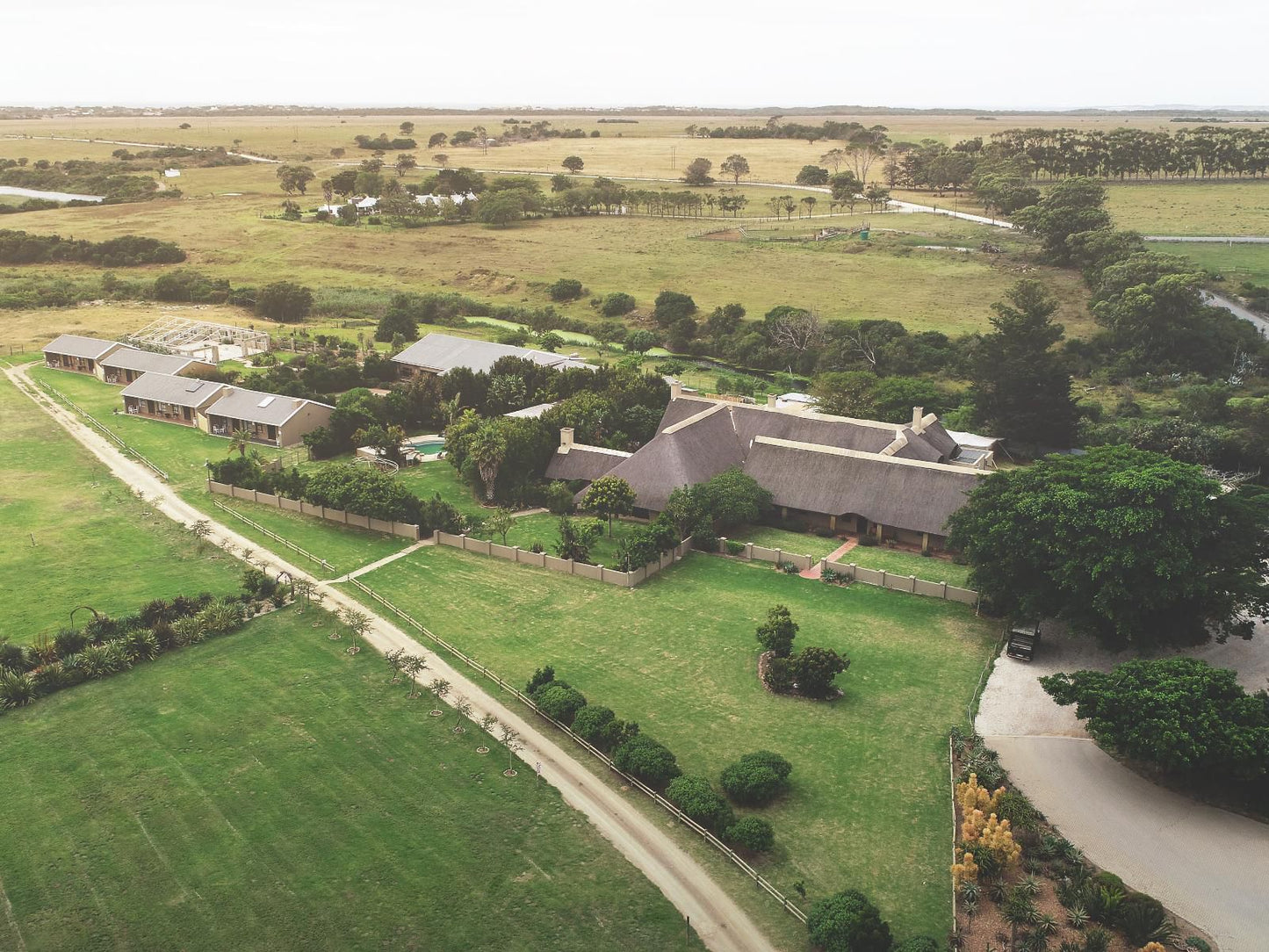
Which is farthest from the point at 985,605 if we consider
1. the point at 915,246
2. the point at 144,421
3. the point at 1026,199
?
the point at 1026,199

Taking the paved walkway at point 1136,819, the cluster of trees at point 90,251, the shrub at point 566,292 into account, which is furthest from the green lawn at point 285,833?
the cluster of trees at point 90,251

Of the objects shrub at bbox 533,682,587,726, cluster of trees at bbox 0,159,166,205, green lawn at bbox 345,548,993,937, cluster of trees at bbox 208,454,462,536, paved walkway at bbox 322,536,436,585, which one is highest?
cluster of trees at bbox 0,159,166,205

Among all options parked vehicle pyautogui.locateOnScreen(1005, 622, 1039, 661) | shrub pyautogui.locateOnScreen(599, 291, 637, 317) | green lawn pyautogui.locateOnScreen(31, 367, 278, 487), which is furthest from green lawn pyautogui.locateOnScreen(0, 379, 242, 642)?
shrub pyautogui.locateOnScreen(599, 291, 637, 317)

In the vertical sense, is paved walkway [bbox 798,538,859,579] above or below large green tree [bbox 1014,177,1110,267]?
below

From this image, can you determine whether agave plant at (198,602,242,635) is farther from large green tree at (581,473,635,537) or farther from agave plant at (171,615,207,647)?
large green tree at (581,473,635,537)

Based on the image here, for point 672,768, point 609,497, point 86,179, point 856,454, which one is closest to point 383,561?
point 609,497

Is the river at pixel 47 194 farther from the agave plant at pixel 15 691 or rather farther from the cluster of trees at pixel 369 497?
the agave plant at pixel 15 691
